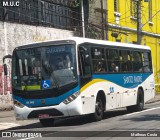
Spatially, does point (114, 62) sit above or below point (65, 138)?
above

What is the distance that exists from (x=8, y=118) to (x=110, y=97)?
15.2 feet

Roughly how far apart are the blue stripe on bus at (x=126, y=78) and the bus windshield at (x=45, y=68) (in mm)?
1561

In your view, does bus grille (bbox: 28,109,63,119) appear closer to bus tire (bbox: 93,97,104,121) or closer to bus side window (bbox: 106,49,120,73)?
bus tire (bbox: 93,97,104,121)

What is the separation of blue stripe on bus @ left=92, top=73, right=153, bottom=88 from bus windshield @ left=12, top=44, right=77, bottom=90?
156 cm

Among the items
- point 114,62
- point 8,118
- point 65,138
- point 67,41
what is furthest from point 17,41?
point 65,138

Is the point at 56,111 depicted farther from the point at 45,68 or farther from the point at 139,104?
the point at 139,104

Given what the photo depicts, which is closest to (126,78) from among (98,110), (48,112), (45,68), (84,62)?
(98,110)

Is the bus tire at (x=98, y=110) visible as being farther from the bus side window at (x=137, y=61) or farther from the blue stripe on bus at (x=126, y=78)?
the bus side window at (x=137, y=61)

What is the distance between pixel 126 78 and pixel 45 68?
531 centimetres

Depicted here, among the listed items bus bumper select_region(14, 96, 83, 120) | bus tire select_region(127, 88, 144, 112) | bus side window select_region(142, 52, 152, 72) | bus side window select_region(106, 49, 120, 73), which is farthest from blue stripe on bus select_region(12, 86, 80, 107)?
bus side window select_region(142, 52, 152, 72)

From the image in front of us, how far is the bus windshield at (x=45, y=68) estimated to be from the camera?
15266 mm

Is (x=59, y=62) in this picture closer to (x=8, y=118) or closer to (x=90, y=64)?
(x=90, y=64)

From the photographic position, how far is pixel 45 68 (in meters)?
15.4

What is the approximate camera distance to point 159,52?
45.0m
